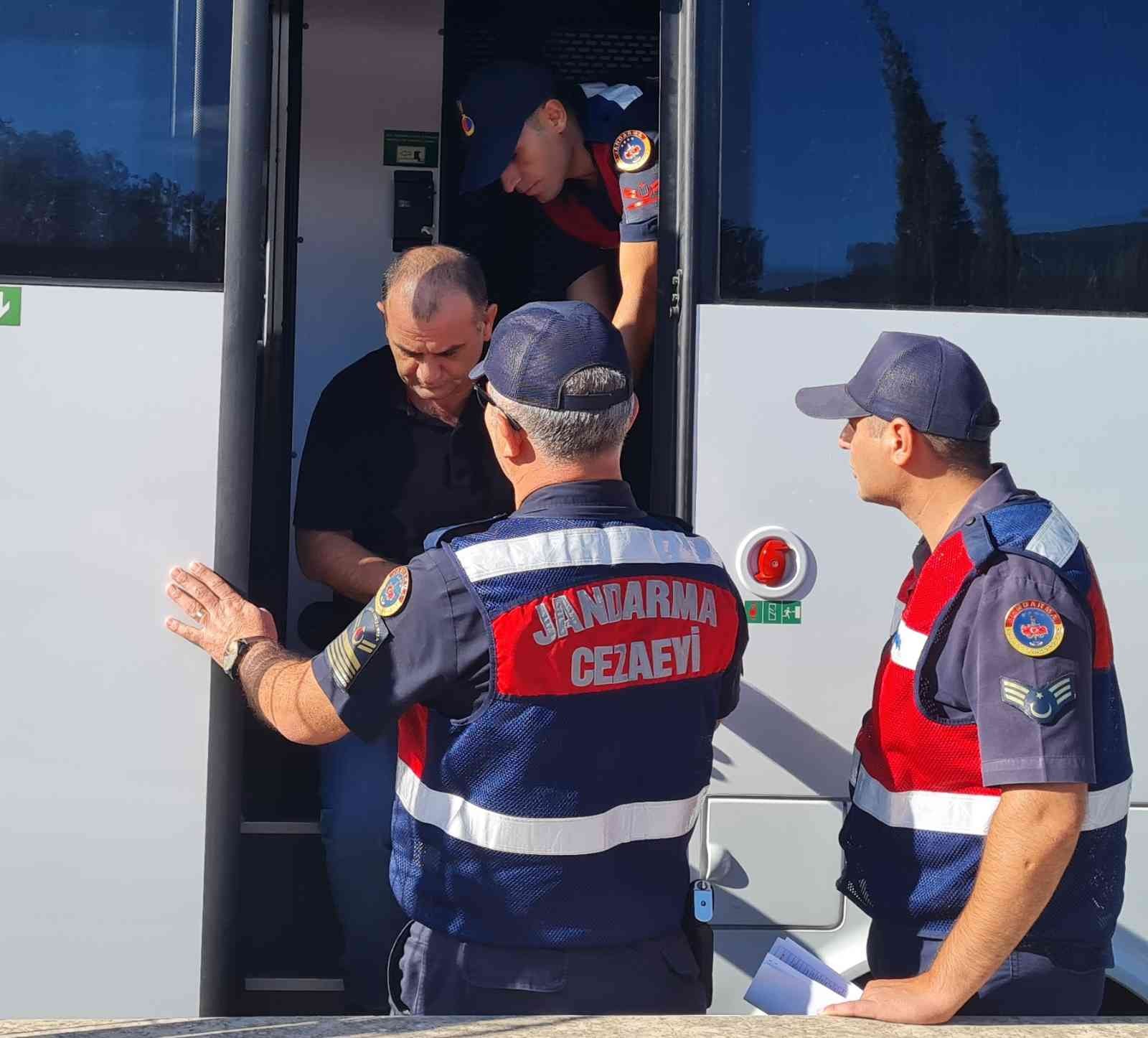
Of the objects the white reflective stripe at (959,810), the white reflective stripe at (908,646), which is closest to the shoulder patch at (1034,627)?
the white reflective stripe at (908,646)

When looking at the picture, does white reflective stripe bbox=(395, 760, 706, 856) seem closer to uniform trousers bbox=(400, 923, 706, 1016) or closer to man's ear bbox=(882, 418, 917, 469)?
uniform trousers bbox=(400, 923, 706, 1016)

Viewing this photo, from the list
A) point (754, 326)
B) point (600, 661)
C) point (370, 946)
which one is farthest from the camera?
point (370, 946)

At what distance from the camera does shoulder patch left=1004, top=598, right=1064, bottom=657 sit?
1.83 meters

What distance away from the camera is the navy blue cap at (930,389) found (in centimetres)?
205

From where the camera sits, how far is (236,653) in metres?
2.24

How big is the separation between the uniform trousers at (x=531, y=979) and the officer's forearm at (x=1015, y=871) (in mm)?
486

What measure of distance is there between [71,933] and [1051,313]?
2243 millimetres

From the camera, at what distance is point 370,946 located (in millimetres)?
2697

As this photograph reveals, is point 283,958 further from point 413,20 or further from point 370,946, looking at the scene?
point 413,20

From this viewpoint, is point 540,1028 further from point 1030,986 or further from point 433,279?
point 433,279

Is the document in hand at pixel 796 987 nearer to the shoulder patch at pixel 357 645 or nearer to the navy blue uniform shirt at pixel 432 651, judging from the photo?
the navy blue uniform shirt at pixel 432 651

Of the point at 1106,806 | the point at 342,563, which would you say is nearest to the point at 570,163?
the point at 342,563

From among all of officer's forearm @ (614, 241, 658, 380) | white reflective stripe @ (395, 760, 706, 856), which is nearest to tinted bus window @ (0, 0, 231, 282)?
officer's forearm @ (614, 241, 658, 380)

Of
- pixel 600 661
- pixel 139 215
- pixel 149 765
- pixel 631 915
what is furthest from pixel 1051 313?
pixel 149 765
